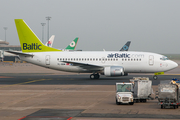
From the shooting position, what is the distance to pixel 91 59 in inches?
1770

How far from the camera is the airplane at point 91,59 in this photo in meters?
43.6

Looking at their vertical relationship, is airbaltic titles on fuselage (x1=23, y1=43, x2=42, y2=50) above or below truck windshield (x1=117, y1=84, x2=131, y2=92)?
above

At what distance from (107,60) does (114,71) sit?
3.33 metres

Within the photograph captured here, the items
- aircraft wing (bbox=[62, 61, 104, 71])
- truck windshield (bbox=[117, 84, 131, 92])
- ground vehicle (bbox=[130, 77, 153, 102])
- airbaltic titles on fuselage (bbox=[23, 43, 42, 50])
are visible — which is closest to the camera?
truck windshield (bbox=[117, 84, 131, 92])

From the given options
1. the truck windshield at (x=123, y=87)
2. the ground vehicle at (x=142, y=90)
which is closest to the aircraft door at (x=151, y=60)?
the ground vehicle at (x=142, y=90)

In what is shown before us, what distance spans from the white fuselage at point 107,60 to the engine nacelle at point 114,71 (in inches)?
77.8

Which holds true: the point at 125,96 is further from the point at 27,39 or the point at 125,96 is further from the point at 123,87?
the point at 27,39

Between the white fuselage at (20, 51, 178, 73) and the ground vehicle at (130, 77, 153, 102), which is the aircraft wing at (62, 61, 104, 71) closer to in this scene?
the white fuselage at (20, 51, 178, 73)

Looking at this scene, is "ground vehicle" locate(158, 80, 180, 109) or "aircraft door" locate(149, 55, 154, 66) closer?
"ground vehicle" locate(158, 80, 180, 109)

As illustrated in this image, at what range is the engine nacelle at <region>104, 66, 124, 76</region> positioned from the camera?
41.4m

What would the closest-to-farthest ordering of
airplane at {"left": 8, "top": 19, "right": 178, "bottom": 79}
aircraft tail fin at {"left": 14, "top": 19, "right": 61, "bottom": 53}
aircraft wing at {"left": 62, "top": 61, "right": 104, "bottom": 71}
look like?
aircraft wing at {"left": 62, "top": 61, "right": 104, "bottom": 71} → airplane at {"left": 8, "top": 19, "right": 178, "bottom": 79} → aircraft tail fin at {"left": 14, "top": 19, "right": 61, "bottom": 53}

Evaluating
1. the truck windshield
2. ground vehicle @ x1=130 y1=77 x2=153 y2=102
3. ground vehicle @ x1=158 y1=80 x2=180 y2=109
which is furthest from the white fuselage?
Result: ground vehicle @ x1=158 y1=80 x2=180 y2=109

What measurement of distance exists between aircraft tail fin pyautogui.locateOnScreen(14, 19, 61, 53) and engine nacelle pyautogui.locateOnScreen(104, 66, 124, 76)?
1102cm

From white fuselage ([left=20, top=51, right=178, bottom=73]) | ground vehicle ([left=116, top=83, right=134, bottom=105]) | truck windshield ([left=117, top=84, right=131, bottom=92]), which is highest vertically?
white fuselage ([left=20, top=51, right=178, bottom=73])
